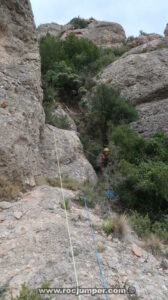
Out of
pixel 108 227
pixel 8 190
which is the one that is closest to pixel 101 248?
pixel 108 227

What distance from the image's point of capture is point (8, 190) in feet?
19.8

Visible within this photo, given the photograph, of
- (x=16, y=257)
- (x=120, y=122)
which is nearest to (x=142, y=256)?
(x=16, y=257)

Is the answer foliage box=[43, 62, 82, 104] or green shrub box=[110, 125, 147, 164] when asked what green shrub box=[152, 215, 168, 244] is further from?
foliage box=[43, 62, 82, 104]

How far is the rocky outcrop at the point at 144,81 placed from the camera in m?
12.2

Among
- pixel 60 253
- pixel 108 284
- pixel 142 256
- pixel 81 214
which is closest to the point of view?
pixel 108 284

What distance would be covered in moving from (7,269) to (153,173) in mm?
4822

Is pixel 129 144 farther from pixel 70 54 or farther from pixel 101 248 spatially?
pixel 70 54

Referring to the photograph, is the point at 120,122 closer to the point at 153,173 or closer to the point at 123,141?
the point at 123,141

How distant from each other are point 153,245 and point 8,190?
2.83 meters

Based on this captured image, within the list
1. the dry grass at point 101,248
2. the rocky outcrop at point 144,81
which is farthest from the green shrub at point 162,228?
the rocky outcrop at point 144,81

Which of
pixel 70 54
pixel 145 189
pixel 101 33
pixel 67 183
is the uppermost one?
pixel 101 33

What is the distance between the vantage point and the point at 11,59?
8.36 metres

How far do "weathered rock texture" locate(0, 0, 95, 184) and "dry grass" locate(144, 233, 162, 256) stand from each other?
103 inches

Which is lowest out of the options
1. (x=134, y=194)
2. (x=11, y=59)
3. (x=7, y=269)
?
(x=134, y=194)
